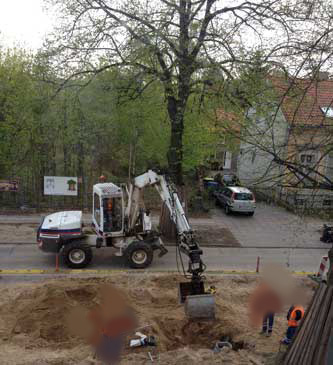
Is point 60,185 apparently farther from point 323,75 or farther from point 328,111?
point 323,75

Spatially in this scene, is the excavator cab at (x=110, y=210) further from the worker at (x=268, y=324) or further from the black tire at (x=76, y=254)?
the worker at (x=268, y=324)

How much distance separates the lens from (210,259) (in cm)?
1565

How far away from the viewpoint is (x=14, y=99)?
20297mm

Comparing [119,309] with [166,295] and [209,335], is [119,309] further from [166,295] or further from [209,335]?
[209,335]

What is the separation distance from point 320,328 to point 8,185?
18947 mm

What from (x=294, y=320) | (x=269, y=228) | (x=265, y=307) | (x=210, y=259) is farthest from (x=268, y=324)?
(x=269, y=228)

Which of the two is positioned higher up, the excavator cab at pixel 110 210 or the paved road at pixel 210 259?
the excavator cab at pixel 110 210

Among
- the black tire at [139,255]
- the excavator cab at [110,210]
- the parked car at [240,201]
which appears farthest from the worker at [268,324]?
the parked car at [240,201]

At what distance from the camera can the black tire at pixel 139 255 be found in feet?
45.4

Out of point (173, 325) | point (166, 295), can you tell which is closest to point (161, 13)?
point (166, 295)

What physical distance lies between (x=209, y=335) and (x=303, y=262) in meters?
7.55

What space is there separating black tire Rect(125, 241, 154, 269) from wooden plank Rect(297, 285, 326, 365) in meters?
7.60

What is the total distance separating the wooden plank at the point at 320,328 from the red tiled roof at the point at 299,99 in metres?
3.41

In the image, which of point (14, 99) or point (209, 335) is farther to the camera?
point (14, 99)
